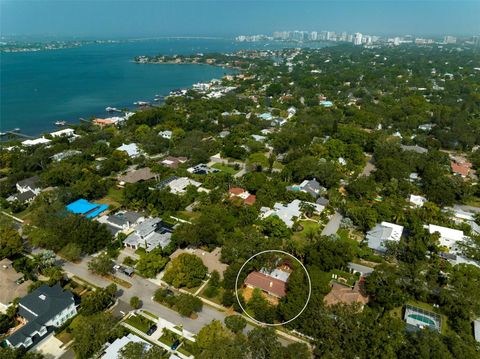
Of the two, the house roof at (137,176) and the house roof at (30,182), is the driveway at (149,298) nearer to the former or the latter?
the house roof at (137,176)

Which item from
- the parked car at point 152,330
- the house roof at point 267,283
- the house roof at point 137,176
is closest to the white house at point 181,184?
the house roof at point 137,176

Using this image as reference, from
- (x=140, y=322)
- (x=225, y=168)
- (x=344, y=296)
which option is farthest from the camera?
(x=225, y=168)

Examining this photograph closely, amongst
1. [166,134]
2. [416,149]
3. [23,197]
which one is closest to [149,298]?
[23,197]

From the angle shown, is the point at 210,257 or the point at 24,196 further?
the point at 24,196

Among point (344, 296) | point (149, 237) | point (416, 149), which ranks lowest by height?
point (149, 237)

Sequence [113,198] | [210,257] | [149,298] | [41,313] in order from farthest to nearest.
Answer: [113,198]
[210,257]
[149,298]
[41,313]

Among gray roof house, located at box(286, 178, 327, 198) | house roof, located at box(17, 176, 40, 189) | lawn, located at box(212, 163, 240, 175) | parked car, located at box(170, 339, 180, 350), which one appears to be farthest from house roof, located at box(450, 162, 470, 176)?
house roof, located at box(17, 176, 40, 189)

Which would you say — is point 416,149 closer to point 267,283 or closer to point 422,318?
point 422,318

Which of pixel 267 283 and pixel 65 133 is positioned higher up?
pixel 267 283

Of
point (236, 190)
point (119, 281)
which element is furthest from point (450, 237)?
point (119, 281)
